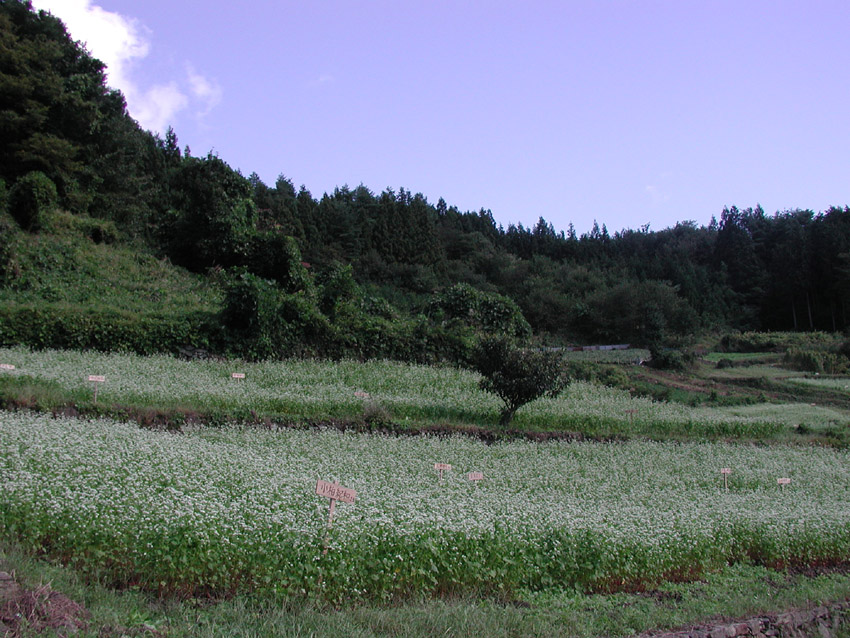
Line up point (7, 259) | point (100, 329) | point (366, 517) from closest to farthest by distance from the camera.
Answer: point (366, 517) < point (100, 329) < point (7, 259)

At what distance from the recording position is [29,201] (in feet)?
87.3

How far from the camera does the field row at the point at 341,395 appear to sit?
15.6 m

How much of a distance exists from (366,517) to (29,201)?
2600 centimetres

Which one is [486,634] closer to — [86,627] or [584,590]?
[584,590]

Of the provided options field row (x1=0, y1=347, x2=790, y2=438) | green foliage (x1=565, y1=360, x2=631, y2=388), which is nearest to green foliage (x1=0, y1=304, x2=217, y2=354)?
field row (x1=0, y1=347, x2=790, y2=438)

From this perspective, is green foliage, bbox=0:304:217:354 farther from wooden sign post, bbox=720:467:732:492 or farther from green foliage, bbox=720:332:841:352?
green foliage, bbox=720:332:841:352

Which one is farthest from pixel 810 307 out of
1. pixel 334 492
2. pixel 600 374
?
pixel 334 492

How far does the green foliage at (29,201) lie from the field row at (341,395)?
10994mm

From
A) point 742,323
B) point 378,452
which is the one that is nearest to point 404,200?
point 742,323

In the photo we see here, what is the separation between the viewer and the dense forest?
26219 millimetres

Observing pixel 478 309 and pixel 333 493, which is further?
pixel 478 309

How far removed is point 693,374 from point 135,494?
2927cm

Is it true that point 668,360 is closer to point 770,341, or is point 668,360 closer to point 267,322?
point 770,341

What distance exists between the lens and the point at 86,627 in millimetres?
4695
